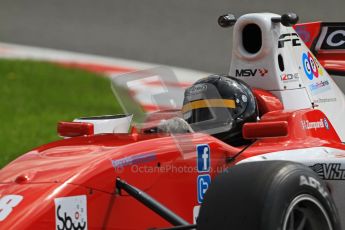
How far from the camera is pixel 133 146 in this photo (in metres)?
4.47

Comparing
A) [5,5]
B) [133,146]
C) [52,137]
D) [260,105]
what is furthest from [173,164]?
[5,5]

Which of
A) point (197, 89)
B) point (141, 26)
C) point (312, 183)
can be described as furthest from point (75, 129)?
point (141, 26)

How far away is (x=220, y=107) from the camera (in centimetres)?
511

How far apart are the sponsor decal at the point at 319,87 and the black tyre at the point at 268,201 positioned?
59.0 inches

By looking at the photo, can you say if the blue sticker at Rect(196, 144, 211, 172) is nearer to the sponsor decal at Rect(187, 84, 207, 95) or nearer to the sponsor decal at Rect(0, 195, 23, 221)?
the sponsor decal at Rect(187, 84, 207, 95)

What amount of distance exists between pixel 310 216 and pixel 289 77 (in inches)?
61.2

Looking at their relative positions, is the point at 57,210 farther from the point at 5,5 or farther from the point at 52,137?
the point at 5,5

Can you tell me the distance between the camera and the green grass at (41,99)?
888 cm

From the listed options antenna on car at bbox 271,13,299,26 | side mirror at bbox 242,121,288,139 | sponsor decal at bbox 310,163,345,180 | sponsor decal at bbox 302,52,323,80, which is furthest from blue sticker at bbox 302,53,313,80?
side mirror at bbox 242,121,288,139

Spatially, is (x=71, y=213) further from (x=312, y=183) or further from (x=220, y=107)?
(x=220, y=107)

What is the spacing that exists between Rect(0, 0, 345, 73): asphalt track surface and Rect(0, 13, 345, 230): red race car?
6772mm

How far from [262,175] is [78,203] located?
0.89 metres

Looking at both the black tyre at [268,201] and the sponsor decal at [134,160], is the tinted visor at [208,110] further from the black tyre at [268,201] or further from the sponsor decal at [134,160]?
the black tyre at [268,201]

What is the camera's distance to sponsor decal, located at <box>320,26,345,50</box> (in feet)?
20.9
